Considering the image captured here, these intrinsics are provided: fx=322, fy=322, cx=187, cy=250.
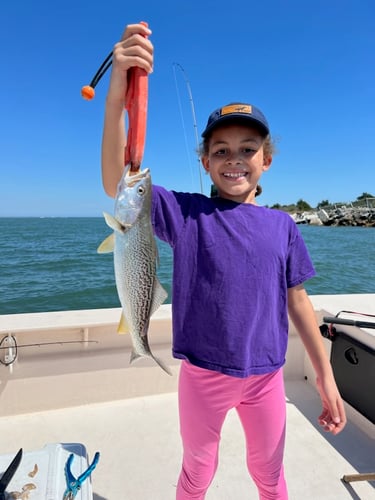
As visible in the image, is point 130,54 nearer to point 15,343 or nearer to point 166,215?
point 166,215

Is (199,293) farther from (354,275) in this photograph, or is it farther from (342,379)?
(354,275)

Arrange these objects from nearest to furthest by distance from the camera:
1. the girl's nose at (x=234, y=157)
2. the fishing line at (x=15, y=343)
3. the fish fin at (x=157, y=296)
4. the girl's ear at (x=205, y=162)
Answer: the fish fin at (x=157, y=296), the girl's nose at (x=234, y=157), the girl's ear at (x=205, y=162), the fishing line at (x=15, y=343)

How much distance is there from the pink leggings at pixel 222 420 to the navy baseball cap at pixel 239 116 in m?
1.15

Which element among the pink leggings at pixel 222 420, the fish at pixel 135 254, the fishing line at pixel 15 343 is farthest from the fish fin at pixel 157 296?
the fishing line at pixel 15 343

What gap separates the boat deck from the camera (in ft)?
7.22

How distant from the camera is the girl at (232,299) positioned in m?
1.43

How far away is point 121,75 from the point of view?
48.2 inches

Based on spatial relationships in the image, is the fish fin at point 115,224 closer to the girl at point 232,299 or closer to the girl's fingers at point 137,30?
the girl at point 232,299

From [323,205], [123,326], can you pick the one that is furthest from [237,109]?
[323,205]

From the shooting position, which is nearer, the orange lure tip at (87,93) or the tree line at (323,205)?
the orange lure tip at (87,93)

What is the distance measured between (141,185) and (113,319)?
1.86 meters

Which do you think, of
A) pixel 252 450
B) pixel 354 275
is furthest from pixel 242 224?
pixel 354 275

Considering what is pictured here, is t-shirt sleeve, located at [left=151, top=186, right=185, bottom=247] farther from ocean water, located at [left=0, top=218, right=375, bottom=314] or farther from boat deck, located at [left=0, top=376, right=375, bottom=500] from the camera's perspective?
ocean water, located at [left=0, top=218, right=375, bottom=314]

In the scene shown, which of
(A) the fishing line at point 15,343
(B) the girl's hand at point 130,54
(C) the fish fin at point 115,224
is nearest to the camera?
(B) the girl's hand at point 130,54
